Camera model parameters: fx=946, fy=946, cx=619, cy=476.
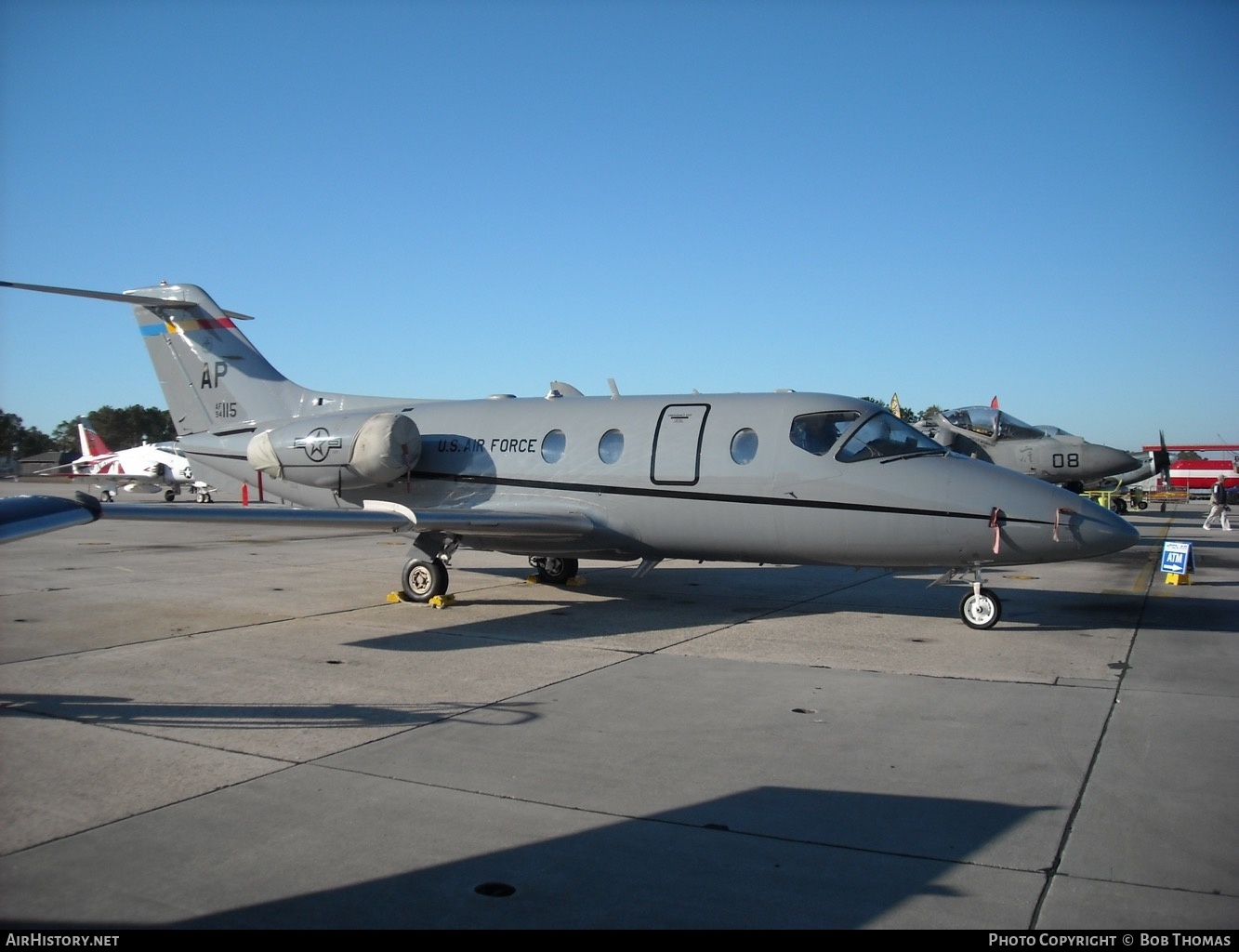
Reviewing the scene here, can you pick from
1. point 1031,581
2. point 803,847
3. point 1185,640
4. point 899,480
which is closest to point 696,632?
point 899,480

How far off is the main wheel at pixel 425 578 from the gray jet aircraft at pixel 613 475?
20 mm

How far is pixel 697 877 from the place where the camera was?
4.34 meters

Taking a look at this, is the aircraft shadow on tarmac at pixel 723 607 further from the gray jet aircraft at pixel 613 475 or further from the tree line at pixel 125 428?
the tree line at pixel 125 428

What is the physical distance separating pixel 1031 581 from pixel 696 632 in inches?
313

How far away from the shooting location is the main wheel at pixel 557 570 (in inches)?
586

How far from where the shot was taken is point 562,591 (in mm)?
14195

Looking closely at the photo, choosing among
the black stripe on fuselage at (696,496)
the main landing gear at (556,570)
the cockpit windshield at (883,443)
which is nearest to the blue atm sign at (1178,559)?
the black stripe on fuselage at (696,496)

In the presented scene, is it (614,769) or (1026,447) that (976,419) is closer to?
(1026,447)

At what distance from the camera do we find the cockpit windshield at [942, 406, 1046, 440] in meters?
22.3

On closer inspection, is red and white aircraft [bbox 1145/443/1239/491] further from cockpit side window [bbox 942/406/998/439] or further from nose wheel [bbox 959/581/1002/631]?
nose wheel [bbox 959/581/1002/631]

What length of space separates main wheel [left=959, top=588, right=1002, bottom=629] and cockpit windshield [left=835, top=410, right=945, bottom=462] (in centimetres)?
175

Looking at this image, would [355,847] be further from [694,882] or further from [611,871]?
[694,882]

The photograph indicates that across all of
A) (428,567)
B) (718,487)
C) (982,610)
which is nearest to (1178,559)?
(982,610)

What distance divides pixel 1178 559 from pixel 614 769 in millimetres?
12958
